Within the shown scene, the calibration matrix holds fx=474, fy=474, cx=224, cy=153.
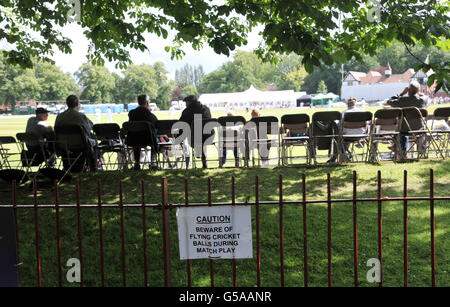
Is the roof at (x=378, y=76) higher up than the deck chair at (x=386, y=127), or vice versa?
the roof at (x=378, y=76)

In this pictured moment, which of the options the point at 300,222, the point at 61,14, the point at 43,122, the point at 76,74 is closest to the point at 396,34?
the point at 300,222

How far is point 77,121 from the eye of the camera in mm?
8289

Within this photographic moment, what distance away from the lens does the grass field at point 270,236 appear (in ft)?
14.8

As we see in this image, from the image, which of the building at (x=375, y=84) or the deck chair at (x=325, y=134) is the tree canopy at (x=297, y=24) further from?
the building at (x=375, y=84)

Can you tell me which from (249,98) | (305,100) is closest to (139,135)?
(249,98)

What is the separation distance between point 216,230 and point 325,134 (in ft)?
21.6

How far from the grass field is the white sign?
5.50 ft

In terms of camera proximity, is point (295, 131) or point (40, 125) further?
point (295, 131)

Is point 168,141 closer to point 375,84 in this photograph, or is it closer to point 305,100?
point 375,84

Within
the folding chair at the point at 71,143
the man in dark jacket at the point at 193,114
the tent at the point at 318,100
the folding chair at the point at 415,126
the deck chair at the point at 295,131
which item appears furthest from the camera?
the tent at the point at 318,100

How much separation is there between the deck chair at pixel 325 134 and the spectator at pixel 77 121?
3993 mm

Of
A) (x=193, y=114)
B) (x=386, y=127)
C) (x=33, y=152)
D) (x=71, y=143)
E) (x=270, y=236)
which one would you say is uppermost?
(x=193, y=114)

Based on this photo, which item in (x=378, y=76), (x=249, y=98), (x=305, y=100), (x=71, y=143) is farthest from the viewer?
(x=305, y=100)

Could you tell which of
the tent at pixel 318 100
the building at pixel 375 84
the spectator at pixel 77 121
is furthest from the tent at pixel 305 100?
the spectator at pixel 77 121
